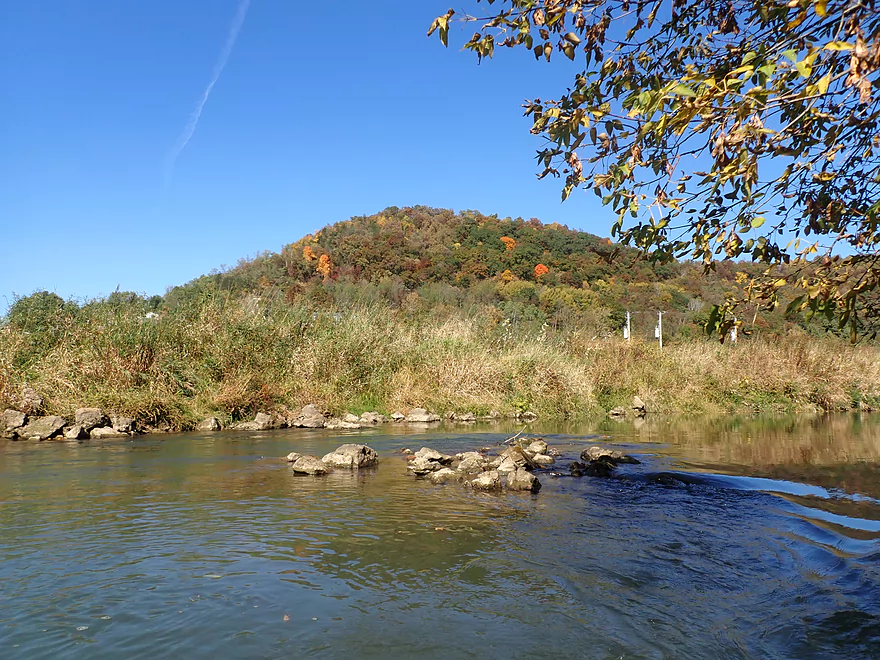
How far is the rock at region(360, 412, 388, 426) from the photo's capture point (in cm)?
1341

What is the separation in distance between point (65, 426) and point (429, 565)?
368 inches

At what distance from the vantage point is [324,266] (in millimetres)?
53562

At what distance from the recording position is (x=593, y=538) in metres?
4.58

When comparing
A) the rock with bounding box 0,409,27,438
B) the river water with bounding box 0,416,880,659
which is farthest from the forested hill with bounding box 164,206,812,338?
the river water with bounding box 0,416,880,659

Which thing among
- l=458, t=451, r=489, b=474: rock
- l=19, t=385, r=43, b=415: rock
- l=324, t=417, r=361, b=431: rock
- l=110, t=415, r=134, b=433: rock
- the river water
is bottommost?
the river water

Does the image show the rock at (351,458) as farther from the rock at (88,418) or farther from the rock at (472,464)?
the rock at (88,418)

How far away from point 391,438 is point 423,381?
4.82 meters

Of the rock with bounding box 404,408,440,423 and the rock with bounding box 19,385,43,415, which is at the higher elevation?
the rock with bounding box 19,385,43,415

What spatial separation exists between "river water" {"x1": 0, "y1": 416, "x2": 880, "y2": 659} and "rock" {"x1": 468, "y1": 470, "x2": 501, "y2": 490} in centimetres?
18

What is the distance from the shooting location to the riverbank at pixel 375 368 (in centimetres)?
1184

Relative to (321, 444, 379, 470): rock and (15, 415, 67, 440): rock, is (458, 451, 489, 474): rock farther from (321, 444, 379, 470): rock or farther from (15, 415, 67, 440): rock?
(15, 415, 67, 440): rock

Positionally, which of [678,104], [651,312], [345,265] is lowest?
[678,104]

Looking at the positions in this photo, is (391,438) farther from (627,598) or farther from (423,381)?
(627,598)

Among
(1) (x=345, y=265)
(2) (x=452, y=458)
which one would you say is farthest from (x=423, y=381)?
(1) (x=345, y=265)
